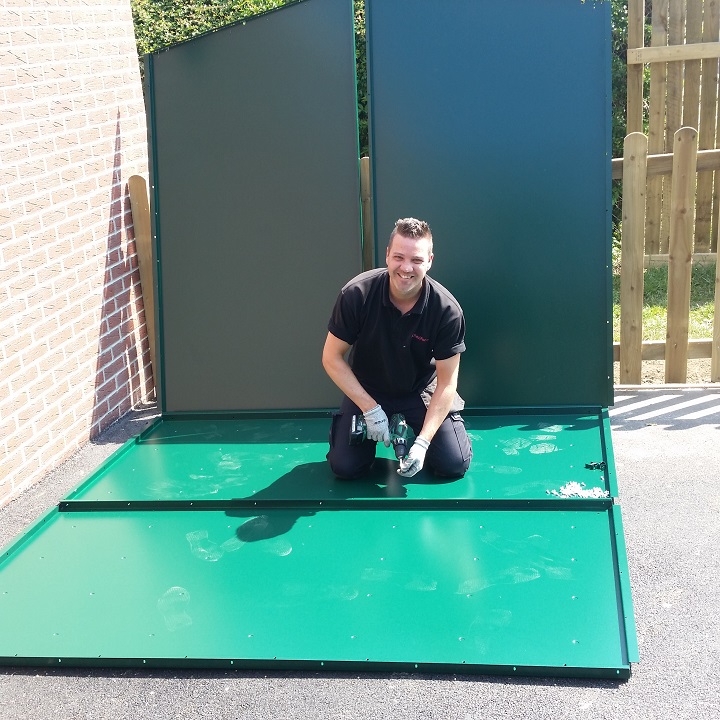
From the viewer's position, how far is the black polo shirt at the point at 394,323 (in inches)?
168

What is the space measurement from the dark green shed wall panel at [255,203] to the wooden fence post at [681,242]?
1.83 meters

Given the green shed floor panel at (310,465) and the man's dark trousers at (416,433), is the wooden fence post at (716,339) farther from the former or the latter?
the man's dark trousers at (416,433)

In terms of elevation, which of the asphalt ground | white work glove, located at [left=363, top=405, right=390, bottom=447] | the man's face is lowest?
the asphalt ground

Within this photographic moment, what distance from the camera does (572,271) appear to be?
5.05 meters

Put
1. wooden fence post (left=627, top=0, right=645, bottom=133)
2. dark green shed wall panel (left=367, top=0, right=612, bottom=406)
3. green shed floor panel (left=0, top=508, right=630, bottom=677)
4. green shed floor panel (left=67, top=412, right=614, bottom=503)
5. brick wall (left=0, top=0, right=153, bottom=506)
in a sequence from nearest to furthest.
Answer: green shed floor panel (left=0, top=508, right=630, bottom=677) → green shed floor panel (left=67, top=412, right=614, bottom=503) → brick wall (left=0, top=0, right=153, bottom=506) → dark green shed wall panel (left=367, top=0, right=612, bottom=406) → wooden fence post (left=627, top=0, right=645, bottom=133)

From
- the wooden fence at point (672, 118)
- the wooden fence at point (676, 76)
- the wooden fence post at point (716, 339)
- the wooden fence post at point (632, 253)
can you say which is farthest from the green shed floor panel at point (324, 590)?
the wooden fence at point (676, 76)

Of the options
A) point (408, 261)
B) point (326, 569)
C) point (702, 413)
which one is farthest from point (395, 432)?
point (702, 413)

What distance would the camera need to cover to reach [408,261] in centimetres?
406

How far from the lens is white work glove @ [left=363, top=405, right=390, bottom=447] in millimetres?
4246

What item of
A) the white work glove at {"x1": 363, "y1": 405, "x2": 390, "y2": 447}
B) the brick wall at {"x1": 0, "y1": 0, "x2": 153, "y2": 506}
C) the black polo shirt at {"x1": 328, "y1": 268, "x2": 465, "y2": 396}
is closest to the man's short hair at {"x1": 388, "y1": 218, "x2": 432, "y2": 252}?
the black polo shirt at {"x1": 328, "y1": 268, "x2": 465, "y2": 396}

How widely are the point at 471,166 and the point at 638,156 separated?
959mm

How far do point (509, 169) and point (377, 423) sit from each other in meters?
1.75

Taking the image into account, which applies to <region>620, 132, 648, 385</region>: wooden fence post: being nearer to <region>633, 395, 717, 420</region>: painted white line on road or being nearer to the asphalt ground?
<region>633, 395, 717, 420</region>: painted white line on road

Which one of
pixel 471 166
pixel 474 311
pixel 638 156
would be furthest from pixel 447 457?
pixel 638 156
